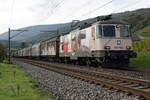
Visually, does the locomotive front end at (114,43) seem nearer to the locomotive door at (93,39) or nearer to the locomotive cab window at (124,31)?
the locomotive cab window at (124,31)

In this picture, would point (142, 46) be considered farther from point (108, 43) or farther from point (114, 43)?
point (108, 43)

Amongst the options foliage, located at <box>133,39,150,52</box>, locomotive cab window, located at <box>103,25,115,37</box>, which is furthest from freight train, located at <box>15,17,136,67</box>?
foliage, located at <box>133,39,150,52</box>

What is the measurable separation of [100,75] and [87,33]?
225 inches

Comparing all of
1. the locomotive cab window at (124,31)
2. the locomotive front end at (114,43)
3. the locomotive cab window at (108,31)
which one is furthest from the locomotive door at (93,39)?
the locomotive cab window at (124,31)

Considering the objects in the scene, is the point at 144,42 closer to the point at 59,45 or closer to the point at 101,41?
the point at 59,45

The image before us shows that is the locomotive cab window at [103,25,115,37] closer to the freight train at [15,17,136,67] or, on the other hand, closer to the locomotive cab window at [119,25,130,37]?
the freight train at [15,17,136,67]

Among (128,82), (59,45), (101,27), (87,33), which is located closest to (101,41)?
(101,27)

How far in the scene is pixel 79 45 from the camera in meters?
18.9

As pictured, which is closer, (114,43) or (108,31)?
(114,43)

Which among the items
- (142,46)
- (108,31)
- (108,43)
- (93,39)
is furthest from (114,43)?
(142,46)

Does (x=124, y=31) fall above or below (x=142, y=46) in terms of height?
above

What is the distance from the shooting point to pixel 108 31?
1569 centimetres

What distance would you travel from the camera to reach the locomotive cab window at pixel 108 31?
51.1 feet

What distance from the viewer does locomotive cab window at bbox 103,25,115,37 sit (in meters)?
15.6
